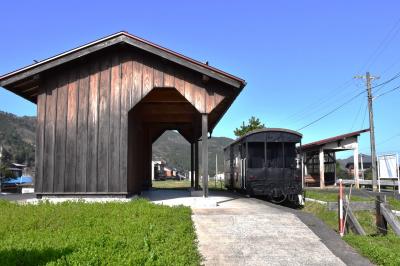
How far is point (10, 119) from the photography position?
164m

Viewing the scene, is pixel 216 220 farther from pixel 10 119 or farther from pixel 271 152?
pixel 10 119

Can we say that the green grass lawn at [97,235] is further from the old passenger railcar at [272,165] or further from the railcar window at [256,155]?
the railcar window at [256,155]

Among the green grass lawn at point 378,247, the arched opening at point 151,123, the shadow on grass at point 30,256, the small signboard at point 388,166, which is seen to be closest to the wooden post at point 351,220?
the green grass lawn at point 378,247

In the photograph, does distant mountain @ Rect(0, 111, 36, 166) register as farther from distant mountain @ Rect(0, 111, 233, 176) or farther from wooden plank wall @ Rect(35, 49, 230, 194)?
wooden plank wall @ Rect(35, 49, 230, 194)

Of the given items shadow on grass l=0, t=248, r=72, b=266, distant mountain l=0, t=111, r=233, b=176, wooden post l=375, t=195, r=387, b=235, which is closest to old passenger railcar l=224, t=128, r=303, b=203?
wooden post l=375, t=195, r=387, b=235

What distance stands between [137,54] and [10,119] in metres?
166

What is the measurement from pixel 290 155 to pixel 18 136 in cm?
13751

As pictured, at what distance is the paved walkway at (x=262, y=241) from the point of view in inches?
317

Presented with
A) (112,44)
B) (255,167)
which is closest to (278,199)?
(255,167)

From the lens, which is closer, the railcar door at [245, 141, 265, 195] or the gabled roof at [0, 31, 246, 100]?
the gabled roof at [0, 31, 246, 100]

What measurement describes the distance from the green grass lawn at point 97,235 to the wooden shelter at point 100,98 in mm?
2067

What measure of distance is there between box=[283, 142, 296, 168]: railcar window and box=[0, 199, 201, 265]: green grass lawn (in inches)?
349

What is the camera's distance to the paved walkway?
806 centimetres

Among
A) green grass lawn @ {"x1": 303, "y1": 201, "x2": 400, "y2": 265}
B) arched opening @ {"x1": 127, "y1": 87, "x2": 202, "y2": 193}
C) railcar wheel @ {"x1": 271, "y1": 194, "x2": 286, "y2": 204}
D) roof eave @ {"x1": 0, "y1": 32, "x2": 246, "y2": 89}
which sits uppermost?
roof eave @ {"x1": 0, "y1": 32, "x2": 246, "y2": 89}
